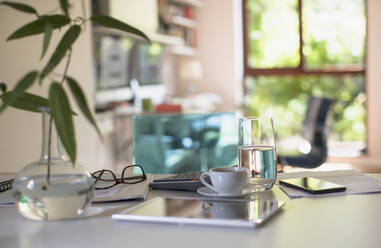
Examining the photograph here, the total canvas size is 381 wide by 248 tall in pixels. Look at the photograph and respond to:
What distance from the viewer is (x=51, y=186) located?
0.99 meters

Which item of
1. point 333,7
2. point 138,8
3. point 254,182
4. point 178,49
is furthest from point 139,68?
point 254,182

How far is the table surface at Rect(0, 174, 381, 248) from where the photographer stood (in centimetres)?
85

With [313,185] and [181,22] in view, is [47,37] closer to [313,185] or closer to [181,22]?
[313,185]

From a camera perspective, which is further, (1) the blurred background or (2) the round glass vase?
(1) the blurred background

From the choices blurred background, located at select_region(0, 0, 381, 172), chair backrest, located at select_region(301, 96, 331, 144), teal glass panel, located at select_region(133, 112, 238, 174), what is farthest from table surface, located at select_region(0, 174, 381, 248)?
blurred background, located at select_region(0, 0, 381, 172)

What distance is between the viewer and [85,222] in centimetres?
101

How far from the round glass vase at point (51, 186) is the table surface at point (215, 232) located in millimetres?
21

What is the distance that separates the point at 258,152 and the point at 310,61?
5767 millimetres

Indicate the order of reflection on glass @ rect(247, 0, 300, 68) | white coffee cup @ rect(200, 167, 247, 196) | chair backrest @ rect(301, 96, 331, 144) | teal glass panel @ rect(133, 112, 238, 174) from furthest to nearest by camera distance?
reflection on glass @ rect(247, 0, 300, 68), chair backrest @ rect(301, 96, 331, 144), teal glass panel @ rect(133, 112, 238, 174), white coffee cup @ rect(200, 167, 247, 196)

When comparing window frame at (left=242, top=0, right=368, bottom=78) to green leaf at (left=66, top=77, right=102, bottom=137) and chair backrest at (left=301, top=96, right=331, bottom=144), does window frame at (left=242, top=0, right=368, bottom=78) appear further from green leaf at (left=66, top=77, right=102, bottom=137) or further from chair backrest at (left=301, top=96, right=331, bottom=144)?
green leaf at (left=66, top=77, right=102, bottom=137)

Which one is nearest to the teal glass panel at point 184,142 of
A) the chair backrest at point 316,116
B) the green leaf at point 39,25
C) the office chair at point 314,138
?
the green leaf at point 39,25

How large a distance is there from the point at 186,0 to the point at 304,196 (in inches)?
215

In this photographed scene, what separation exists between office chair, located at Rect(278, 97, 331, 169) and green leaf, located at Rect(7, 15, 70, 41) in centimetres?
329

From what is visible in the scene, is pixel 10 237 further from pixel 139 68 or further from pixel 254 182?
pixel 139 68
